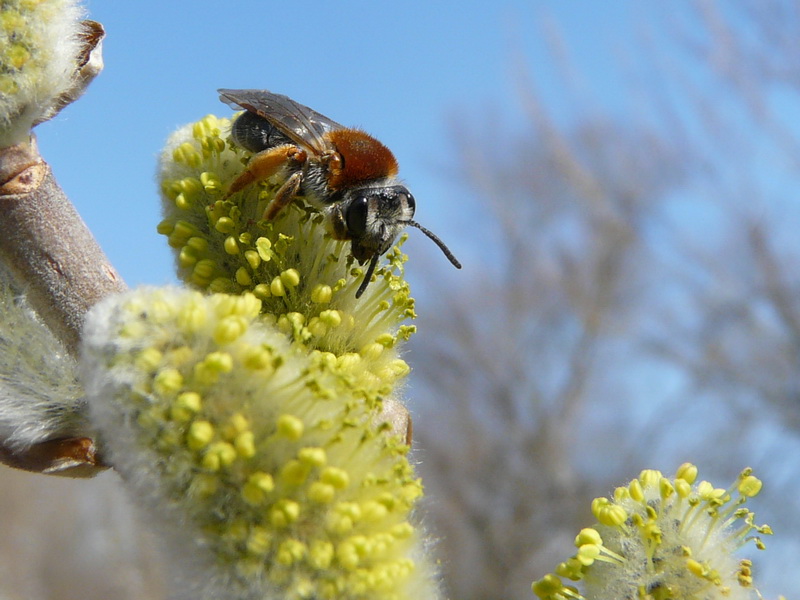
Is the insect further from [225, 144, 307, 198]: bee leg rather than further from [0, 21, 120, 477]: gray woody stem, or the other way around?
[0, 21, 120, 477]: gray woody stem

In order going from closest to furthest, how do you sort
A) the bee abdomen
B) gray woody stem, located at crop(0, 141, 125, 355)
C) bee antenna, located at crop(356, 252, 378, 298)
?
gray woody stem, located at crop(0, 141, 125, 355) < bee antenna, located at crop(356, 252, 378, 298) < the bee abdomen

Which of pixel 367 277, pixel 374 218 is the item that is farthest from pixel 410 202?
pixel 367 277

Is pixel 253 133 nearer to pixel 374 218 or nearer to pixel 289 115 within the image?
pixel 289 115

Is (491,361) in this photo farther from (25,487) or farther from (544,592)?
(544,592)

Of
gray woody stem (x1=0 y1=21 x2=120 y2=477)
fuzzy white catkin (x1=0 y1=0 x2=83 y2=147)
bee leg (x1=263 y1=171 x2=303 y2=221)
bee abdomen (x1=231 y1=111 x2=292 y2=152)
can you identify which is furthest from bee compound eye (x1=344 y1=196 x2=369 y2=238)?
fuzzy white catkin (x1=0 y1=0 x2=83 y2=147)

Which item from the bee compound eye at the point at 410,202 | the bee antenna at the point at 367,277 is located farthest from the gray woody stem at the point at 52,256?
the bee compound eye at the point at 410,202

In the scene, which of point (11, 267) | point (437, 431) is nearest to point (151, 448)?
point (11, 267)

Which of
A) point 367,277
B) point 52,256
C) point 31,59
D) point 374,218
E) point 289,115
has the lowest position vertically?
point 52,256

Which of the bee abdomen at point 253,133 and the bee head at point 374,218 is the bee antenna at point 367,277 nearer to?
the bee head at point 374,218
